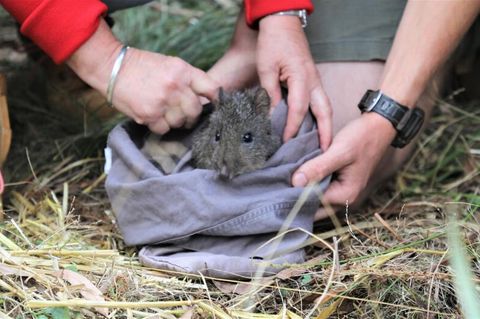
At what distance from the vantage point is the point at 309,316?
82.4 inches

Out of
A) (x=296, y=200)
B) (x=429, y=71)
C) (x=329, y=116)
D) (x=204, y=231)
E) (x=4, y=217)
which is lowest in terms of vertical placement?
(x=4, y=217)

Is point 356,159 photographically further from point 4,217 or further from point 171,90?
point 4,217

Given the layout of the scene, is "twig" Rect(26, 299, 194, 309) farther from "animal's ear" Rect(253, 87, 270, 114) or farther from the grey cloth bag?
"animal's ear" Rect(253, 87, 270, 114)

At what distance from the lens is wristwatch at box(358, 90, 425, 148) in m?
2.70

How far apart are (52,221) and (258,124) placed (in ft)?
3.24

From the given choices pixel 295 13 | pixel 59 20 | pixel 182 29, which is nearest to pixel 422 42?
pixel 295 13

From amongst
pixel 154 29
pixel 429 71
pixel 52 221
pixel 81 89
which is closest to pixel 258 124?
pixel 429 71

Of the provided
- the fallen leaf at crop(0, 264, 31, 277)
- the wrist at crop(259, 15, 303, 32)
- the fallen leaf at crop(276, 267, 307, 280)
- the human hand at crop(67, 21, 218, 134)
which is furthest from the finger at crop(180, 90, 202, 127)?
the fallen leaf at crop(0, 264, 31, 277)

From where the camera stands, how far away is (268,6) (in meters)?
2.79

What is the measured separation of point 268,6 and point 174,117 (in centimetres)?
62

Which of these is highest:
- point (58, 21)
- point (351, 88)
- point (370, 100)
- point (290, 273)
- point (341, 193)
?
point (58, 21)

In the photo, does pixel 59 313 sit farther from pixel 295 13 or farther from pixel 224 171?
pixel 295 13

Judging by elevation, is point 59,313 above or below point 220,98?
below

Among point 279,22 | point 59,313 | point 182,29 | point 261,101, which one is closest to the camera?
point 59,313
